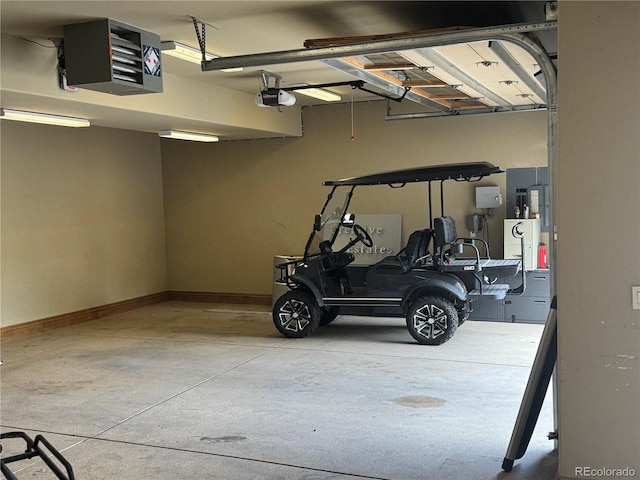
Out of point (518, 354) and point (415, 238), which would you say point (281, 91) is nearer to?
point (415, 238)

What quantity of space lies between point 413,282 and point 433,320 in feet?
1.55

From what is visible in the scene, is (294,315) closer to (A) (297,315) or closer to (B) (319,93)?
(A) (297,315)

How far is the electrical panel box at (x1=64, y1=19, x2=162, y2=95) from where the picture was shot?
5.31 metres

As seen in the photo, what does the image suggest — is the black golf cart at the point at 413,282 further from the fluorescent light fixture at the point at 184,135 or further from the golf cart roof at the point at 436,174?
the fluorescent light fixture at the point at 184,135

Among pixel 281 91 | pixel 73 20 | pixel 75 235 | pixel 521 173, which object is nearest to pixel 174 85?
pixel 281 91

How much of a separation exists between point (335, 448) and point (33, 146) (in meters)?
6.16

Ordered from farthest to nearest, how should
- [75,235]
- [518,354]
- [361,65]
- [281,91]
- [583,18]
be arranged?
[75,235]
[281,91]
[518,354]
[361,65]
[583,18]

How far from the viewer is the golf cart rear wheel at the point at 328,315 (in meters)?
8.61

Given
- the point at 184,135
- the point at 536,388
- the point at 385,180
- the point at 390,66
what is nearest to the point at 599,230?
the point at 536,388

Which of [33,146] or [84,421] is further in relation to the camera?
[33,146]

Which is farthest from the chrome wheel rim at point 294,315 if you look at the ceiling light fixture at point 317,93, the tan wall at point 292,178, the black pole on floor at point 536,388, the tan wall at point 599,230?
the tan wall at point 599,230

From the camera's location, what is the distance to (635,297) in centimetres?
350

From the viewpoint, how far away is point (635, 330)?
11.5 ft

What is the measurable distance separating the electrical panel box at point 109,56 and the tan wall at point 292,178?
179 inches
